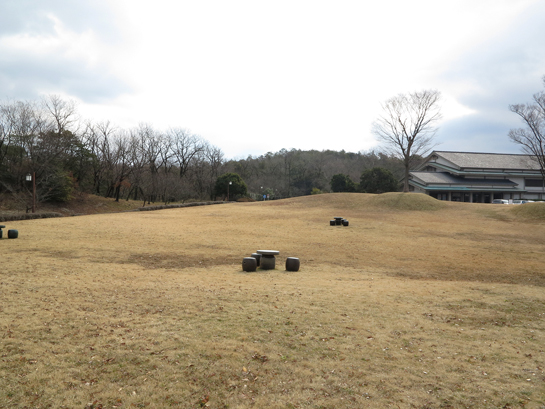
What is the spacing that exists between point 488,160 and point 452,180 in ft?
28.7

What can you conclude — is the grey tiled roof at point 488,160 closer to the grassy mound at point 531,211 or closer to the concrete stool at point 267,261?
the grassy mound at point 531,211

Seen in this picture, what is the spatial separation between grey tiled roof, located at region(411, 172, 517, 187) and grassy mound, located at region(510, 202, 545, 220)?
20.3 meters

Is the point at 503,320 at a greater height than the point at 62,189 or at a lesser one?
lesser

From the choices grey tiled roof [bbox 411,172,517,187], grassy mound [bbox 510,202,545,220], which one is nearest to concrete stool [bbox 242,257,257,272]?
grassy mound [bbox 510,202,545,220]

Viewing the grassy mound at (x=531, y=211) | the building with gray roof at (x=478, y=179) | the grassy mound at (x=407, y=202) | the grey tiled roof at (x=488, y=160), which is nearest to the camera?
the grassy mound at (x=531, y=211)

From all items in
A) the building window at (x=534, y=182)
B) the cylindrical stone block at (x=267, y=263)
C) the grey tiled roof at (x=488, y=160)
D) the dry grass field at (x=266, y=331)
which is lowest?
the dry grass field at (x=266, y=331)

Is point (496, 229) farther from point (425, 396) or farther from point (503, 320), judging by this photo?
point (425, 396)

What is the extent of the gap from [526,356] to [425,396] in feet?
7.38

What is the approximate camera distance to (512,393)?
4.41 meters

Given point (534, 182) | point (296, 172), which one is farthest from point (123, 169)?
point (534, 182)

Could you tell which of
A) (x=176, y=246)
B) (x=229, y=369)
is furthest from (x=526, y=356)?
(x=176, y=246)

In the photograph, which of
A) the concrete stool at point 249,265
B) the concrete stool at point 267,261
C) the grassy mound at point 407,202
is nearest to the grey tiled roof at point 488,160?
the grassy mound at point 407,202

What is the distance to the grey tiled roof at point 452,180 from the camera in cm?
4972

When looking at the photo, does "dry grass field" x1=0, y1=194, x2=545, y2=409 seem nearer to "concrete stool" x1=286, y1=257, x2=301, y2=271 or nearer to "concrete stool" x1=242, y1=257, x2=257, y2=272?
"concrete stool" x1=286, y1=257, x2=301, y2=271
